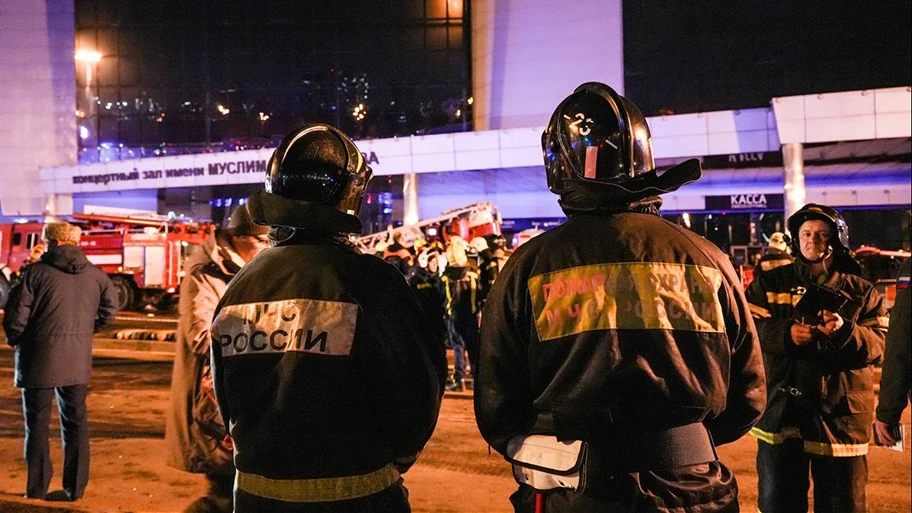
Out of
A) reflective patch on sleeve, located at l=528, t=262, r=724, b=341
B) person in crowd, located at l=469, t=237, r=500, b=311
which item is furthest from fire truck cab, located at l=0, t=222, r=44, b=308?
reflective patch on sleeve, located at l=528, t=262, r=724, b=341

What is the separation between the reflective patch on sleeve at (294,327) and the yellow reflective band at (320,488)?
15.2 inches

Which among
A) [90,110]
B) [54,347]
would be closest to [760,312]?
[54,347]

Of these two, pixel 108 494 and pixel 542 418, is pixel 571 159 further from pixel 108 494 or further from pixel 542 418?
pixel 108 494

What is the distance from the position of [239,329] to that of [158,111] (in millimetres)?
31044

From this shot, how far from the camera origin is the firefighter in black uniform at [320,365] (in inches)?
80.4

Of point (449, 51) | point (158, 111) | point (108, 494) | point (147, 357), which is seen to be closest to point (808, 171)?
point (449, 51)

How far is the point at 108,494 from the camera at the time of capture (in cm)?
515

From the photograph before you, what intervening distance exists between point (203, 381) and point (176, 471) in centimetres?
293

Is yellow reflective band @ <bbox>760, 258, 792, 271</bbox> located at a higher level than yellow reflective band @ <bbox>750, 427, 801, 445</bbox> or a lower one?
higher

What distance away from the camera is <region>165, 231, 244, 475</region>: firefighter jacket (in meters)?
3.24

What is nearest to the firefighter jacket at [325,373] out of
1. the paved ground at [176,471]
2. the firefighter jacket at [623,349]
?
the firefighter jacket at [623,349]

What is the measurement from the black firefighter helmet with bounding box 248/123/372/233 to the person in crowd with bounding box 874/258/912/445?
8.55 feet

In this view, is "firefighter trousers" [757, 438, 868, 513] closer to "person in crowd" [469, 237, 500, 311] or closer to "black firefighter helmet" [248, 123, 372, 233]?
"black firefighter helmet" [248, 123, 372, 233]

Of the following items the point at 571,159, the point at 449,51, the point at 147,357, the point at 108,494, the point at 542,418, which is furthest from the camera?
the point at 449,51
